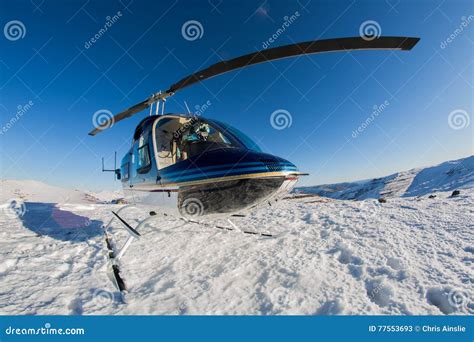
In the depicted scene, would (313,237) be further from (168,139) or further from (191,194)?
(168,139)

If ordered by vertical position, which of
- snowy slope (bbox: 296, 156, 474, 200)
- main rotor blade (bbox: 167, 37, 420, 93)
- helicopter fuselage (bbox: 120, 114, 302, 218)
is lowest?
snowy slope (bbox: 296, 156, 474, 200)

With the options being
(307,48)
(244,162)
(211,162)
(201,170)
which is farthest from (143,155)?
(307,48)

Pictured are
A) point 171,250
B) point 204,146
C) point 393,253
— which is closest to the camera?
point 393,253

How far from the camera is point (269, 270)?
314 centimetres

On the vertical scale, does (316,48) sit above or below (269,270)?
above

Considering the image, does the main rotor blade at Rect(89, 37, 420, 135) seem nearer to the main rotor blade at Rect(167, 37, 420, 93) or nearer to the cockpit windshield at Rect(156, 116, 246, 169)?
the main rotor blade at Rect(167, 37, 420, 93)

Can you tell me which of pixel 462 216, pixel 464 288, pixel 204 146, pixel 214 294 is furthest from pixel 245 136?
pixel 462 216

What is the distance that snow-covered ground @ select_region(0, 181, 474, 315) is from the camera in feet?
7.86

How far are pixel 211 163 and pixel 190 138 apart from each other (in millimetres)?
1420

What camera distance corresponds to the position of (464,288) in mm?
2449

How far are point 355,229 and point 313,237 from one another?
3.20 ft

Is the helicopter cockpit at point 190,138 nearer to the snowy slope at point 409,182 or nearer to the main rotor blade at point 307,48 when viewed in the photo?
the main rotor blade at point 307,48

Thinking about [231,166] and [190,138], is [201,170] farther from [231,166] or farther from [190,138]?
[190,138]

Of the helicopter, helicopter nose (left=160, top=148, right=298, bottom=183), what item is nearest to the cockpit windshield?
the helicopter
